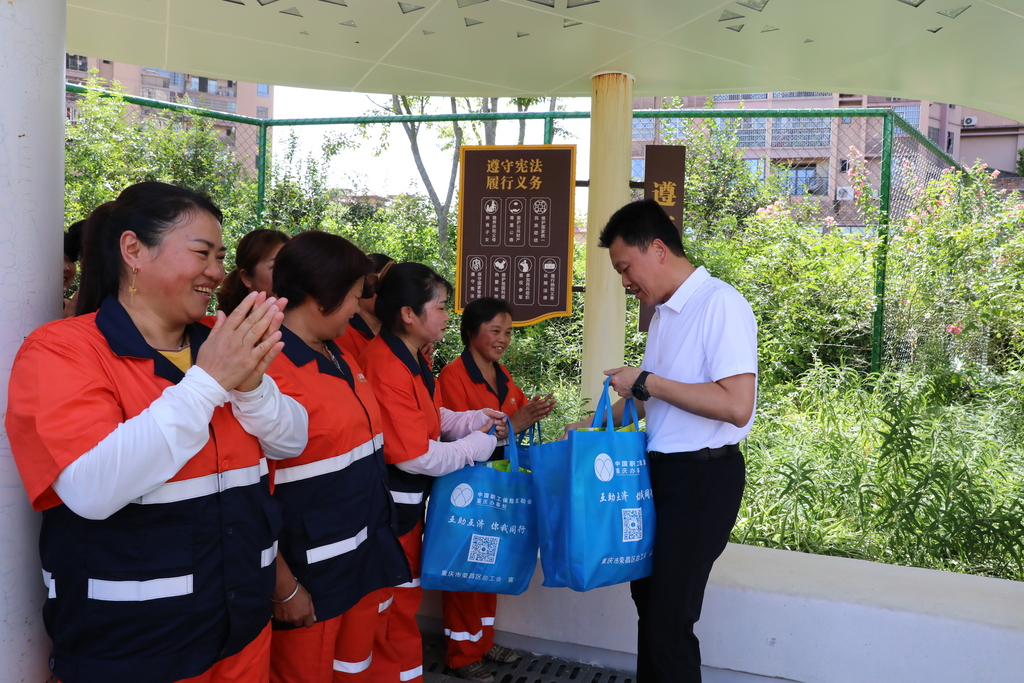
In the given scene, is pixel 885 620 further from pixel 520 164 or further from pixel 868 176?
pixel 868 176

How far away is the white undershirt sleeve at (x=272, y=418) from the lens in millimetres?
1485

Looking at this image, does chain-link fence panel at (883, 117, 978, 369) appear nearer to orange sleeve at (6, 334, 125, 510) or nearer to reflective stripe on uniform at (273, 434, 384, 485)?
reflective stripe on uniform at (273, 434, 384, 485)

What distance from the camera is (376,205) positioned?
7.62 metres

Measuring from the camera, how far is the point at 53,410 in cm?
125

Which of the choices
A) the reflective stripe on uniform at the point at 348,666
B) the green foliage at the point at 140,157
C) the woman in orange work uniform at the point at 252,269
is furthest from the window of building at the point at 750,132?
the reflective stripe on uniform at the point at 348,666

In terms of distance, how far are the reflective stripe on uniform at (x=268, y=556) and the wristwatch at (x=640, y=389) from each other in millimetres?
989

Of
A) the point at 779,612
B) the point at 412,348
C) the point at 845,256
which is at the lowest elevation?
the point at 779,612

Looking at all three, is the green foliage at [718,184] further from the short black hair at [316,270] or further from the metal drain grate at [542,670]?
the short black hair at [316,270]

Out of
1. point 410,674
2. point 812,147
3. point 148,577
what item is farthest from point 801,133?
point 148,577

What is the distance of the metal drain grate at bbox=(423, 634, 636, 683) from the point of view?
2768 millimetres

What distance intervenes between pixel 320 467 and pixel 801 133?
8.70 m

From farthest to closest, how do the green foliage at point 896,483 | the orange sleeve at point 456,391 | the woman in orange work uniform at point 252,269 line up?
1. the green foliage at point 896,483
2. the orange sleeve at point 456,391
3. the woman in orange work uniform at point 252,269

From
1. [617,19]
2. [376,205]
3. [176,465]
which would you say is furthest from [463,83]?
[176,465]

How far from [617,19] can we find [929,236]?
3.82 m
